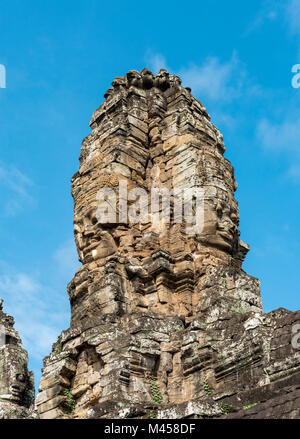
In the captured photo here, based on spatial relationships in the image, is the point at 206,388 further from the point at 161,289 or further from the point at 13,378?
the point at 13,378

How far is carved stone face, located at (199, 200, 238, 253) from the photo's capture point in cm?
1544

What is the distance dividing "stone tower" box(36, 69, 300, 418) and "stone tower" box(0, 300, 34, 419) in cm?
276

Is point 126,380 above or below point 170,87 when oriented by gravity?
below

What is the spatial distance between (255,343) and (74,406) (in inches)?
160

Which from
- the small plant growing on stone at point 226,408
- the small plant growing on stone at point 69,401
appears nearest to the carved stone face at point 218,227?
the small plant growing on stone at point 69,401

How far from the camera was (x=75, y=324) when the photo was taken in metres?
14.3

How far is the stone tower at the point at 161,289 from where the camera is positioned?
11.7 m

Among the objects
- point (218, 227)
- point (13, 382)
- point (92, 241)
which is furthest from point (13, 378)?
point (218, 227)

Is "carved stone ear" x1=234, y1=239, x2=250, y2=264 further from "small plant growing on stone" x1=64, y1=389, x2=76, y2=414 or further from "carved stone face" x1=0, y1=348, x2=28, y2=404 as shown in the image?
"carved stone face" x1=0, y1=348, x2=28, y2=404

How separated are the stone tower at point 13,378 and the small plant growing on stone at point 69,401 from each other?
2.89 metres

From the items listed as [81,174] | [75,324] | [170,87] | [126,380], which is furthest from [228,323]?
[170,87]

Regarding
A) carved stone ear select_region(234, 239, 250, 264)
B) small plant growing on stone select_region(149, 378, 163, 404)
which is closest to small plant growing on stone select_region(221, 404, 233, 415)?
small plant growing on stone select_region(149, 378, 163, 404)
